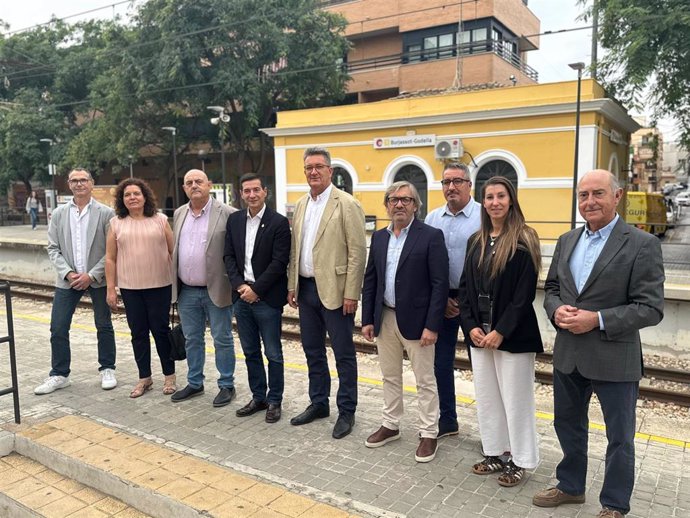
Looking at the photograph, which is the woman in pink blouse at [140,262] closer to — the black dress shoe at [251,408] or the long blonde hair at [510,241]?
the black dress shoe at [251,408]

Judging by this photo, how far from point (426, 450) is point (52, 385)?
391cm

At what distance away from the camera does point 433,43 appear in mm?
33812

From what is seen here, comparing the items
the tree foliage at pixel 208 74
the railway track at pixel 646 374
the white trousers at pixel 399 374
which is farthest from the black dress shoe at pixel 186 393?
the tree foliage at pixel 208 74

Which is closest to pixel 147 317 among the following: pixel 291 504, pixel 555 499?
pixel 291 504

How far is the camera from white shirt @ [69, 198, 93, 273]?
18.3ft

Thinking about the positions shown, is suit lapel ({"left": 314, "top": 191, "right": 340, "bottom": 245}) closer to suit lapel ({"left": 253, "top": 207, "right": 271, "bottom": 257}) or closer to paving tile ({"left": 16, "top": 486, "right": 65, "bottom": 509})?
suit lapel ({"left": 253, "top": 207, "right": 271, "bottom": 257})

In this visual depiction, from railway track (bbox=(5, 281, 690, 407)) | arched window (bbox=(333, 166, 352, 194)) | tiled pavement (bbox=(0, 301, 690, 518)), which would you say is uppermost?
arched window (bbox=(333, 166, 352, 194))

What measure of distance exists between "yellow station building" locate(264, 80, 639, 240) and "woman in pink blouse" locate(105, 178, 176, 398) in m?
14.7

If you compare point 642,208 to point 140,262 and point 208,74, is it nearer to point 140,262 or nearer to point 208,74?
point 208,74

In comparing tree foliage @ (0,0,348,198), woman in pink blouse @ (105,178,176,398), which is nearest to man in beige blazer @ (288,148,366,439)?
woman in pink blouse @ (105,178,176,398)

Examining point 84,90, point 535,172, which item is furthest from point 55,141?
point 535,172

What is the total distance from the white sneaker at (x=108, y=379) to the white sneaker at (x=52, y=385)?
1.26 ft

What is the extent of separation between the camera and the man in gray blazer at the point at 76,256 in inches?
218

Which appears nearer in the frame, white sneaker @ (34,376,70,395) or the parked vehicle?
white sneaker @ (34,376,70,395)
